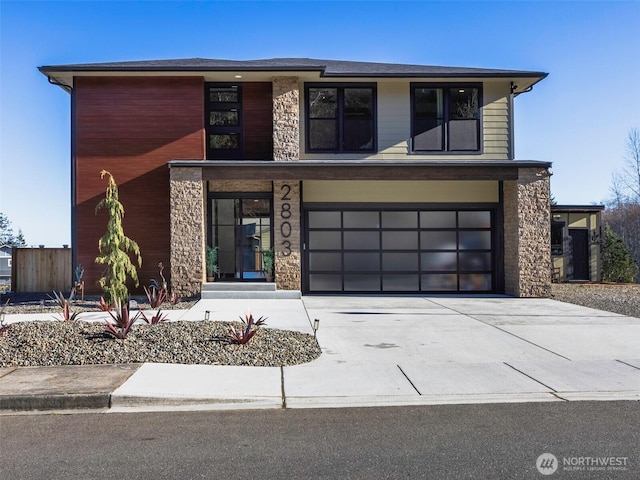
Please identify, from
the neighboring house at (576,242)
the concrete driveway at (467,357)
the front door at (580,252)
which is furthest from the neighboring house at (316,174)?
the front door at (580,252)

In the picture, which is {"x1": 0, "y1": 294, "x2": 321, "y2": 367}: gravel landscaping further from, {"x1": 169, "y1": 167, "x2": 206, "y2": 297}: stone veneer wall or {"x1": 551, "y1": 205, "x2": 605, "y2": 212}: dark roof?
{"x1": 551, "y1": 205, "x2": 605, "y2": 212}: dark roof

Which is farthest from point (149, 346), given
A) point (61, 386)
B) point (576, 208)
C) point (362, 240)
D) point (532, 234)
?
point (576, 208)

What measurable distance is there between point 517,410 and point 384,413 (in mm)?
1404

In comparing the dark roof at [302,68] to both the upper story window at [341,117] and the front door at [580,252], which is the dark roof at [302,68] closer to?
the upper story window at [341,117]

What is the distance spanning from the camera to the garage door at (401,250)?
17016mm

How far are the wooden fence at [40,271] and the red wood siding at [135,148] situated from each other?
262 cm

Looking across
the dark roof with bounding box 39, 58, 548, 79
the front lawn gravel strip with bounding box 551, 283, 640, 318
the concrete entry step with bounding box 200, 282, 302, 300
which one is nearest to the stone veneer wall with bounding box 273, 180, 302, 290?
the concrete entry step with bounding box 200, 282, 302, 300

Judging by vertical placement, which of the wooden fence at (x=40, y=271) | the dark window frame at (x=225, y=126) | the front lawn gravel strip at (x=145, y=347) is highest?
the dark window frame at (x=225, y=126)

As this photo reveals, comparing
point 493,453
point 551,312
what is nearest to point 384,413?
point 493,453

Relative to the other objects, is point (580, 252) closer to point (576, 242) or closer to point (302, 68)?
point (576, 242)

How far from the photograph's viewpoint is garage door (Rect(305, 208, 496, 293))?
17016 millimetres

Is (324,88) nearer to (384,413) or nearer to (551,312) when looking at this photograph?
(551,312)

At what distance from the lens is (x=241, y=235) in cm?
1655

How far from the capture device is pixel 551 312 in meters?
12.8
